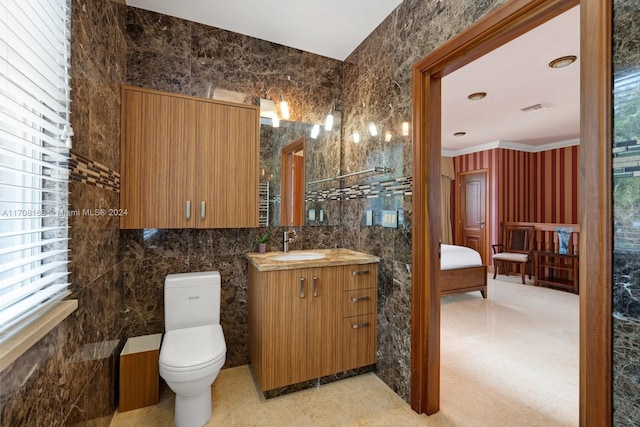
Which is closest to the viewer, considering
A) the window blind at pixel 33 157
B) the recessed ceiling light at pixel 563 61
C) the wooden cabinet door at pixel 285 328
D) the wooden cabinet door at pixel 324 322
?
the window blind at pixel 33 157

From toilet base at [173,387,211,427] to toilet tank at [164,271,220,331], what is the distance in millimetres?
507

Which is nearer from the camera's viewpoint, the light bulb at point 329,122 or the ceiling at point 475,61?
the ceiling at point 475,61

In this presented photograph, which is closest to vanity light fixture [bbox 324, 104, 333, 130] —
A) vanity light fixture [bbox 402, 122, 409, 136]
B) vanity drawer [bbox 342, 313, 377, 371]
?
vanity light fixture [bbox 402, 122, 409, 136]

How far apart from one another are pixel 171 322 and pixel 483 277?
409 cm

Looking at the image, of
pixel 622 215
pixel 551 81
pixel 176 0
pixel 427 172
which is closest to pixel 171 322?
pixel 427 172

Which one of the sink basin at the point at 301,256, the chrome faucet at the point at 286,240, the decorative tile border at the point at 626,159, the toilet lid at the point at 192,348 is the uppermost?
the decorative tile border at the point at 626,159

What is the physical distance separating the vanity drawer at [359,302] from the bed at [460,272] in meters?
2.06

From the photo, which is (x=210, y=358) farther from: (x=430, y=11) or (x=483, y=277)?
(x=483, y=277)

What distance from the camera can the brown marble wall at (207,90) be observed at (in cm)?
212

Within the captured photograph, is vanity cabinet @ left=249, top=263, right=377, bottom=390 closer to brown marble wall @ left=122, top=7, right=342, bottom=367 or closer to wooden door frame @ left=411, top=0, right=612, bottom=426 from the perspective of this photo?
brown marble wall @ left=122, top=7, right=342, bottom=367

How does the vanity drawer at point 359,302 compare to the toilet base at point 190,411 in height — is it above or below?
above

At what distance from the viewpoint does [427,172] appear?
6.10 feet

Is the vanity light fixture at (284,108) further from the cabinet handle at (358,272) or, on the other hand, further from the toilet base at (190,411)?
the toilet base at (190,411)

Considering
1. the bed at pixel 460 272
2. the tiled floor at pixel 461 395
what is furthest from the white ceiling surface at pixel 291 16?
the bed at pixel 460 272
